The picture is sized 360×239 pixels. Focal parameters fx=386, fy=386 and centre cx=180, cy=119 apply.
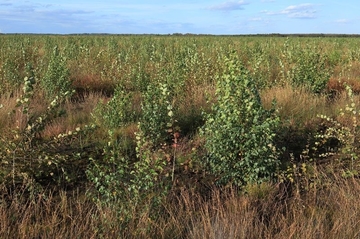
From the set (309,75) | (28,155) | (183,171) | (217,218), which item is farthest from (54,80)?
(217,218)

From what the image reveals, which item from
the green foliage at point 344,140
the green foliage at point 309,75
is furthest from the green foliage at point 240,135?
the green foliage at point 309,75

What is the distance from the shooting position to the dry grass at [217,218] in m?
2.95

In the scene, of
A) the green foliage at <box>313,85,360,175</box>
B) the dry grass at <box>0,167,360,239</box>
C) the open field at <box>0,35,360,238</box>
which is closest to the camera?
the dry grass at <box>0,167,360,239</box>

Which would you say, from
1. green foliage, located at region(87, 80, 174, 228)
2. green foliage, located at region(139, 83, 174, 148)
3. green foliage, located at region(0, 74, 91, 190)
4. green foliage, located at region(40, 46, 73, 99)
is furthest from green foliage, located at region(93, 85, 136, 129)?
green foliage, located at region(40, 46, 73, 99)

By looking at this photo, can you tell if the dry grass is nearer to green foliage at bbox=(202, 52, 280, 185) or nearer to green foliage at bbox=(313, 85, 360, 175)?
green foliage at bbox=(202, 52, 280, 185)

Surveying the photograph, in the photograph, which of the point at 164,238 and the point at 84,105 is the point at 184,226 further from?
the point at 84,105

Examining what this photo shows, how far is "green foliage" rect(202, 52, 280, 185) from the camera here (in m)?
4.16

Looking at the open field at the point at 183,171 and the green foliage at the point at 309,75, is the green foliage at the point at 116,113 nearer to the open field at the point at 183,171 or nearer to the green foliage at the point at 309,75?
the open field at the point at 183,171

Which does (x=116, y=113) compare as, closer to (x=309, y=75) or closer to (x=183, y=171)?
(x=183, y=171)

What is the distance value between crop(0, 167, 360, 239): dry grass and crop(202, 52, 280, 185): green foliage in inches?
9.6

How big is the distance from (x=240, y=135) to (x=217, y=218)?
127cm

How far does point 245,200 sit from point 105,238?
141cm

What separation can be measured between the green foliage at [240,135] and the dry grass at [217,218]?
0.24 meters

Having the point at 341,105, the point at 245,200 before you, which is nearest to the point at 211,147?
the point at 245,200
